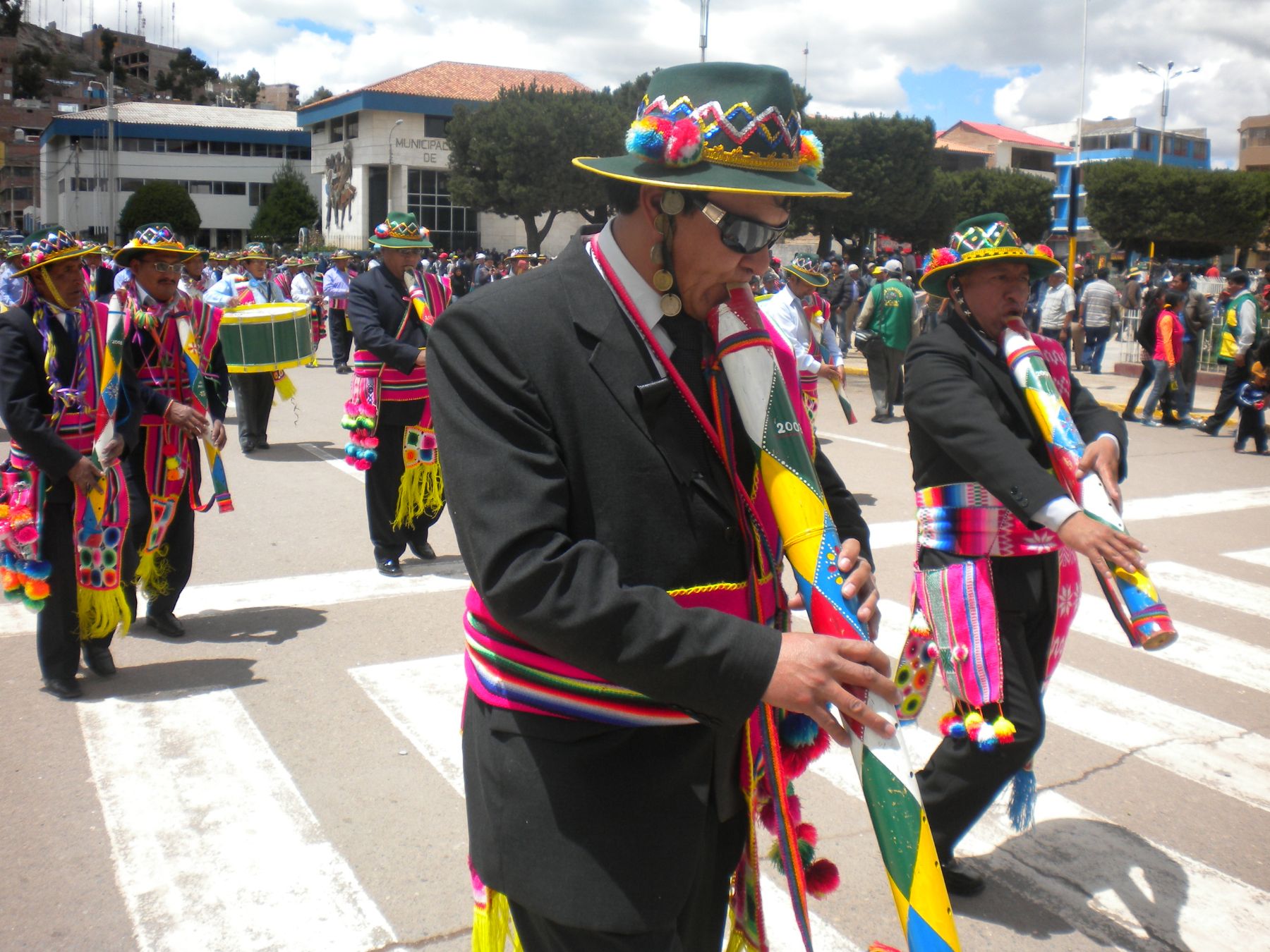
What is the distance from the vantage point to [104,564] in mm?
5254

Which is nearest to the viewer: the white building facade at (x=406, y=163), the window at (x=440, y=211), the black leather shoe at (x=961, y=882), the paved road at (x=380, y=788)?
the paved road at (x=380, y=788)

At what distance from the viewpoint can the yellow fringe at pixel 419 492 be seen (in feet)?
23.7

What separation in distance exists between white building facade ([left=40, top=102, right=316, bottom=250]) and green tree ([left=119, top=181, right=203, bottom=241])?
6501 mm

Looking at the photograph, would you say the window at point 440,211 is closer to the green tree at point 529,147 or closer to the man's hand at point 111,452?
the green tree at point 529,147

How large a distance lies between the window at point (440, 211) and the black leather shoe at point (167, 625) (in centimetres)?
6595

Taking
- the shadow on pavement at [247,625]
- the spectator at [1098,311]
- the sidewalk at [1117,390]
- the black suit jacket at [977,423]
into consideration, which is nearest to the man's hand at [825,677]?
the black suit jacket at [977,423]

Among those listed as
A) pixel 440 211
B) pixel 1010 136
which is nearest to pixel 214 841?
pixel 440 211

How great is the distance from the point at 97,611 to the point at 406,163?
68214mm

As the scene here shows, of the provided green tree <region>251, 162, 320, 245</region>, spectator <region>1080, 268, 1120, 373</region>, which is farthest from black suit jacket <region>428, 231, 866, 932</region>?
green tree <region>251, 162, 320, 245</region>

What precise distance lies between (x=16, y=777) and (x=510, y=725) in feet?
10.6

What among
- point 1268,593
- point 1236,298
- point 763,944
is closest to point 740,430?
point 763,944

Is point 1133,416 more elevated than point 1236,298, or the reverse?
point 1236,298

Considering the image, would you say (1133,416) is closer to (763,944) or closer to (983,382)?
(983,382)

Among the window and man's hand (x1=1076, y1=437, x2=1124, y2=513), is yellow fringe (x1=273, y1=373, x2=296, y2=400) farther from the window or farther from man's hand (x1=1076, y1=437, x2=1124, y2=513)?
the window
